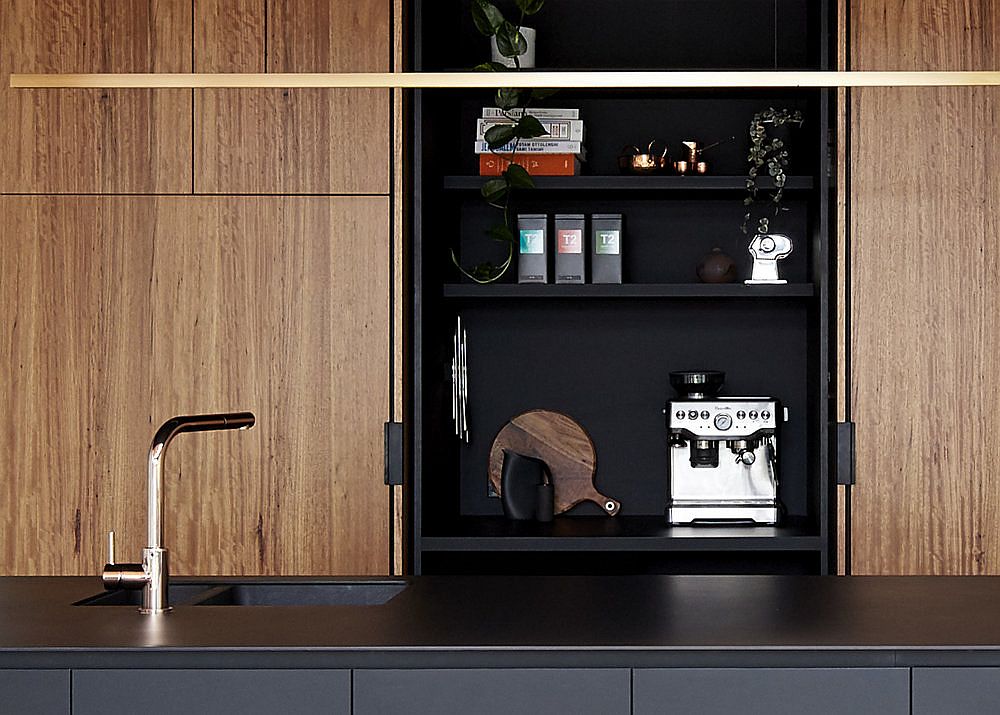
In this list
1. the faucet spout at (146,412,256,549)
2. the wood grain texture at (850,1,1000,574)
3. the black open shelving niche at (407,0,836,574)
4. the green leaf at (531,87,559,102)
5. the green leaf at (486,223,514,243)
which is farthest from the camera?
the black open shelving niche at (407,0,836,574)

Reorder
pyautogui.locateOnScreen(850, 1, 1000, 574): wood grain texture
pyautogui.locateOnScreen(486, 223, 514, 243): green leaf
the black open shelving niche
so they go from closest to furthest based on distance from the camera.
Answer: pyautogui.locateOnScreen(850, 1, 1000, 574): wood grain texture, pyautogui.locateOnScreen(486, 223, 514, 243): green leaf, the black open shelving niche

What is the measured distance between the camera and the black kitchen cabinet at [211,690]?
174cm

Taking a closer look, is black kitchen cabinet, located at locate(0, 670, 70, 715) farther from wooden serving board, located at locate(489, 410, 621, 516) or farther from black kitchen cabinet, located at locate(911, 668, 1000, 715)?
wooden serving board, located at locate(489, 410, 621, 516)

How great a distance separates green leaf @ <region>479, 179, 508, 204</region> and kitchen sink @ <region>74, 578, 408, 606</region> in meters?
1.37

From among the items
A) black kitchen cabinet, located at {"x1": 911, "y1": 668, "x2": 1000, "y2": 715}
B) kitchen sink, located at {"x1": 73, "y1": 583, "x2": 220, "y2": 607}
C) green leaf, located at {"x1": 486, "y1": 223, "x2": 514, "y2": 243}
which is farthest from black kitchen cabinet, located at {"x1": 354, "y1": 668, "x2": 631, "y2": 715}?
green leaf, located at {"x1": 486, "y1": 223, "x2": 514, "y2": 243}

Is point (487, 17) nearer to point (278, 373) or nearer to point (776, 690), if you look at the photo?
point (278, 373)

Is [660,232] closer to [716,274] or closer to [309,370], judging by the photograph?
[716,274]

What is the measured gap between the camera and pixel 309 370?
3141 millimetres

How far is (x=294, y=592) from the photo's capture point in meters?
2.30

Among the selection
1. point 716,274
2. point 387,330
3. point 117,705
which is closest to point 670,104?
point 716,274

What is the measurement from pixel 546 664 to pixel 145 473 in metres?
1.75

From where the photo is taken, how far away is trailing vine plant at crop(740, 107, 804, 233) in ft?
10.8

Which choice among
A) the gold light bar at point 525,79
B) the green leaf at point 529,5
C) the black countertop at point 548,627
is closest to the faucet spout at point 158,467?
the black countertop at point 548,627

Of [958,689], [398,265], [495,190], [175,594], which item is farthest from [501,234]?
[958,689]
